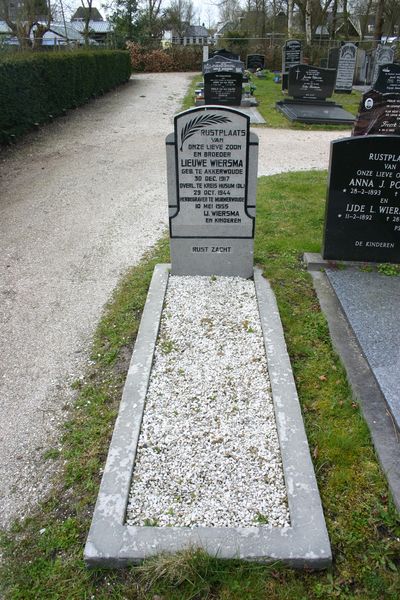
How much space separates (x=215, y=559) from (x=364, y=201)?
3.77m

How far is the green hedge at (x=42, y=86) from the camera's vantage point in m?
11.1

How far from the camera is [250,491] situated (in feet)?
8.59

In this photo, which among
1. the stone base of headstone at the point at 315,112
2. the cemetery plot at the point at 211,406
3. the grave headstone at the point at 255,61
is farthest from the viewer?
the grave headstone at the point at 255,61

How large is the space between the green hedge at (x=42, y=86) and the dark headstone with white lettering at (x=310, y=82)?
23.7 ft

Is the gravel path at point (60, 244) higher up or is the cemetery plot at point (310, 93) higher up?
the cemetery plot at point (310, 93)

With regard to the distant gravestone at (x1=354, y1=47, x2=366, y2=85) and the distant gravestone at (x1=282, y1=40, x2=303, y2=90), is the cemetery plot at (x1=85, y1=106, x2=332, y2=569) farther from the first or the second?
the distant gravestone at (x1=354, y1=47, x2=366, y2=85)

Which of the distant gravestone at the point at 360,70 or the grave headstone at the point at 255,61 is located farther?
the grave headstone at the point at 255,61

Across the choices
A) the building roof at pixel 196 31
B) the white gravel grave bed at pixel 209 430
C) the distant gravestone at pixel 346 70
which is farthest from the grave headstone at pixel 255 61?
the white gravel grave bed at pixel 209 430

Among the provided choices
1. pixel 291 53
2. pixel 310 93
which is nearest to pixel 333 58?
pixel 291 53

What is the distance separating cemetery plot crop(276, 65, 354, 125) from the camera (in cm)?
1550

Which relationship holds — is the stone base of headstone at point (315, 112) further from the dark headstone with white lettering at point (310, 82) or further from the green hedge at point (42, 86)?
the green hedge at point (42, 86)

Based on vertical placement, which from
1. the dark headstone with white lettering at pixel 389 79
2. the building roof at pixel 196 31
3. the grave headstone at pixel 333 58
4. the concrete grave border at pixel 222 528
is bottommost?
the concrete grave border at pixel 222 528

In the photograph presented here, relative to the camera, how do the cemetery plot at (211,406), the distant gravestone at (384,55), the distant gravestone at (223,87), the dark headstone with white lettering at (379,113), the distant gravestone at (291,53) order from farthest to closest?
the distant gravestone at (291,53) < the distant gravestone at (384,55) < the distant gravestone at (223,87) < the dark headstone with white lettering at (379,113) < the cemetery plot at (211,406)

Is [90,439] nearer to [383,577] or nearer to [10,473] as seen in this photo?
[10,473]
